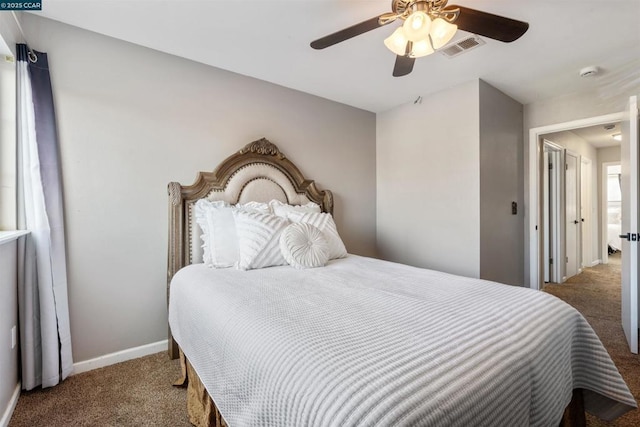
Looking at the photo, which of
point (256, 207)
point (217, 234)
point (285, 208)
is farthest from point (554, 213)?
point (217, 234)

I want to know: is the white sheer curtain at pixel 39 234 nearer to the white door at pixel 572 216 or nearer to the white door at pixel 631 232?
the white door at pixel 631 232

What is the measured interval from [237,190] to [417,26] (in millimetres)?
1774

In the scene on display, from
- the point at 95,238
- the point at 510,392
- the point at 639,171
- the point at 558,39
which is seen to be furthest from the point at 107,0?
the point at 639,171

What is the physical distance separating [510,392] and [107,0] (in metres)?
2.65

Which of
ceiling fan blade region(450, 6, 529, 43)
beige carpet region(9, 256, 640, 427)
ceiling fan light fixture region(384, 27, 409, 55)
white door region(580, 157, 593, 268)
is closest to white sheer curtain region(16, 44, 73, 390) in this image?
beige carpet region(9, 256, 640, 427)

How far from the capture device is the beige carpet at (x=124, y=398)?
5.11ft

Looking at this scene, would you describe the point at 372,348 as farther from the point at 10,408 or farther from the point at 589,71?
the point at 589,71

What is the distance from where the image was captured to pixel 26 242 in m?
1.74

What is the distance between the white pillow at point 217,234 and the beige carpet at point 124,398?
2.63ft

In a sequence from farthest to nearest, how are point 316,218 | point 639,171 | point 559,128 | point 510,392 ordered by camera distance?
point 559,128 < point 316,218 < point 639,171 < point 510,392

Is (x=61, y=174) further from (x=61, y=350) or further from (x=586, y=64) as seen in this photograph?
(x=586, y=64)

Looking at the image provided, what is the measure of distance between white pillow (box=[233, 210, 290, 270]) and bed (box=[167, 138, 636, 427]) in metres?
0.01

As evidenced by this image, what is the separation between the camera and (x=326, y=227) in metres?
2.50

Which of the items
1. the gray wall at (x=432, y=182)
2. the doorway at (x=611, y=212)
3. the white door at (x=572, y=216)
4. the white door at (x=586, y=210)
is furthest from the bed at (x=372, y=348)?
the doorway at (x=611, y=212)
